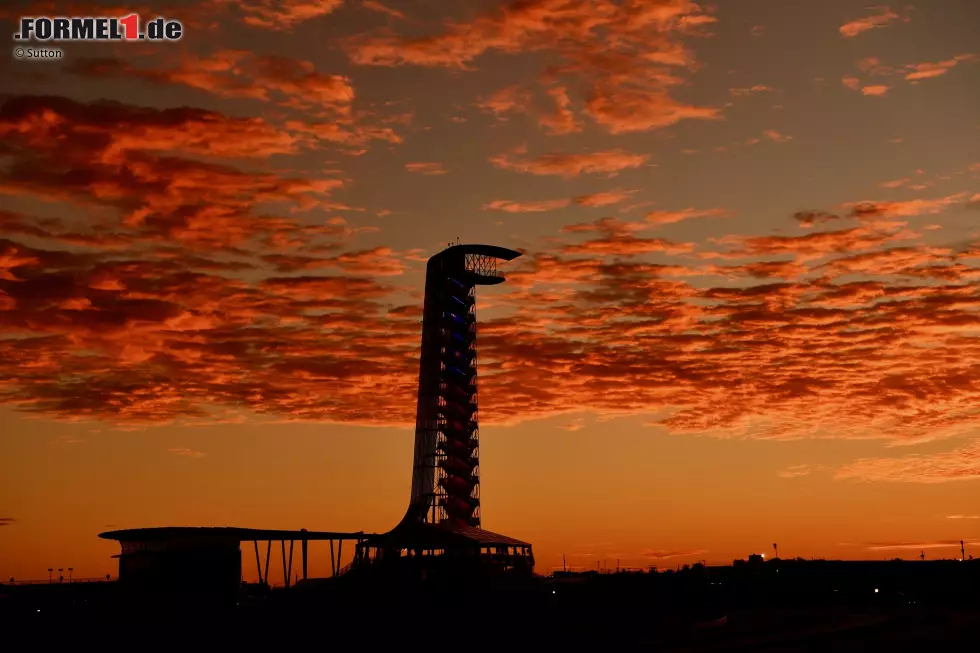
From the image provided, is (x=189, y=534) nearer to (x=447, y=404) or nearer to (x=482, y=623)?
(x=482, y=623)

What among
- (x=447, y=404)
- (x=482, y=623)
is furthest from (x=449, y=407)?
(x=482, y=623)

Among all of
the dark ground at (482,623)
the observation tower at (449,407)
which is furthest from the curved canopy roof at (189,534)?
the observation tower at (449,407)

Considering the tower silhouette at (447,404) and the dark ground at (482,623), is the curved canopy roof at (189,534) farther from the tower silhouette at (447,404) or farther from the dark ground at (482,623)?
the tower silhouette at (447,404)

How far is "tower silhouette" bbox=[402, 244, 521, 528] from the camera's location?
381ft

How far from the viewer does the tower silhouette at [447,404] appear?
11606 centimetres

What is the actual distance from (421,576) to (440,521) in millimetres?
17557

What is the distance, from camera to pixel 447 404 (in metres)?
117

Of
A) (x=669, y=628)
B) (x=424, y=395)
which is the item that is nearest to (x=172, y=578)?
(x=669, y=628)

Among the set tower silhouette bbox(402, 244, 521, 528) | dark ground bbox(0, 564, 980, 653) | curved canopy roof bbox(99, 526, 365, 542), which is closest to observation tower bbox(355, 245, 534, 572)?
tower silhouette bbox(402, 244, 521, 528)

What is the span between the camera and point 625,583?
458ft

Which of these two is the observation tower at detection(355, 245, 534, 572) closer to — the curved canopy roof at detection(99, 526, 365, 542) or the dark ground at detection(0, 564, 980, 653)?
the dark ground at detection(0, 564, 980, 653)

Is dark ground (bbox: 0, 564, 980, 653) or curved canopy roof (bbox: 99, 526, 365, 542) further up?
curved canopy roof (bbox: 99, 526, 365, 542)

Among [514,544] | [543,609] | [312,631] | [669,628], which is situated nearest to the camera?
[312,631]

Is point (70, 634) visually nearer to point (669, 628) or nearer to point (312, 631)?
point (312, 631)
